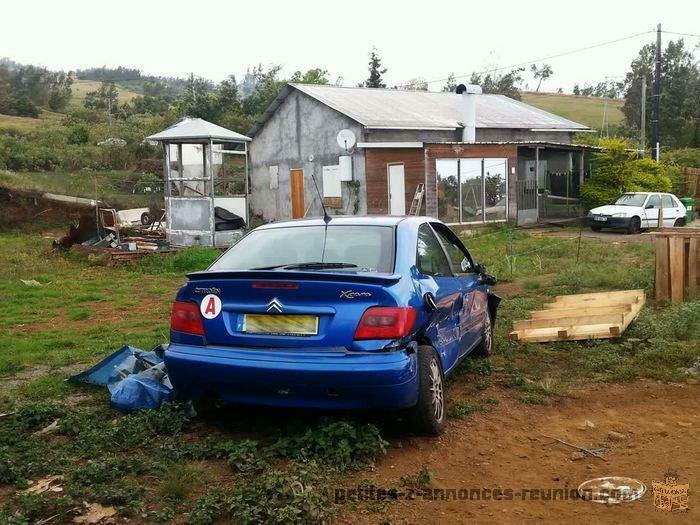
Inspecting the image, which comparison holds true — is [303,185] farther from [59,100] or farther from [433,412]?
[59,100]

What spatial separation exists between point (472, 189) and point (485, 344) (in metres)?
17.5

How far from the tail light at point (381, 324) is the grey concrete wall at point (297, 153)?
18018 millimetres

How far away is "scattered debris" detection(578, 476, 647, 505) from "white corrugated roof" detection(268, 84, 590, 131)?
62.0ft

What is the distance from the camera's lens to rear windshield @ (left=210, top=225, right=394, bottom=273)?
475 centimetres

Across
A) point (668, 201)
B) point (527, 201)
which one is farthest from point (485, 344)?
point (527, 201)

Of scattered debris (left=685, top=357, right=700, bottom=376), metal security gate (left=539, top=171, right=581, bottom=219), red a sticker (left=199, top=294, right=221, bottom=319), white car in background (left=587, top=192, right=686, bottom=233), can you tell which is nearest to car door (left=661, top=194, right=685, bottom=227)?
white car in background (left=587, top=192, right=686, bottom=233)

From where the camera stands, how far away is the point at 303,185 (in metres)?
25.1

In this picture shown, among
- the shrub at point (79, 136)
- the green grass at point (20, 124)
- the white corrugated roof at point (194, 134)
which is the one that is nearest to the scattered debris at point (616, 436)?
the white corrugated roof at point (194, 134)

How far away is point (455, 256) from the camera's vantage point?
623cm

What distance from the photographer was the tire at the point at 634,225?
21984 millimetres

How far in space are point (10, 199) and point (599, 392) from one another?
68.2 ft

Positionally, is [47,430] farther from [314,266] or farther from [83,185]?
[83,185]

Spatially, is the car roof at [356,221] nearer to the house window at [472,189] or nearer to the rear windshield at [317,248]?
the rear windshield at [317,248]

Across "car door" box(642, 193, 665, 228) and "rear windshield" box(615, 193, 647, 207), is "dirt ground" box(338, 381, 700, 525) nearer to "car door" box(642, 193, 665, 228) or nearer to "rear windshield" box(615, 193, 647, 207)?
"car door" box(642, 193, 665, 228)
